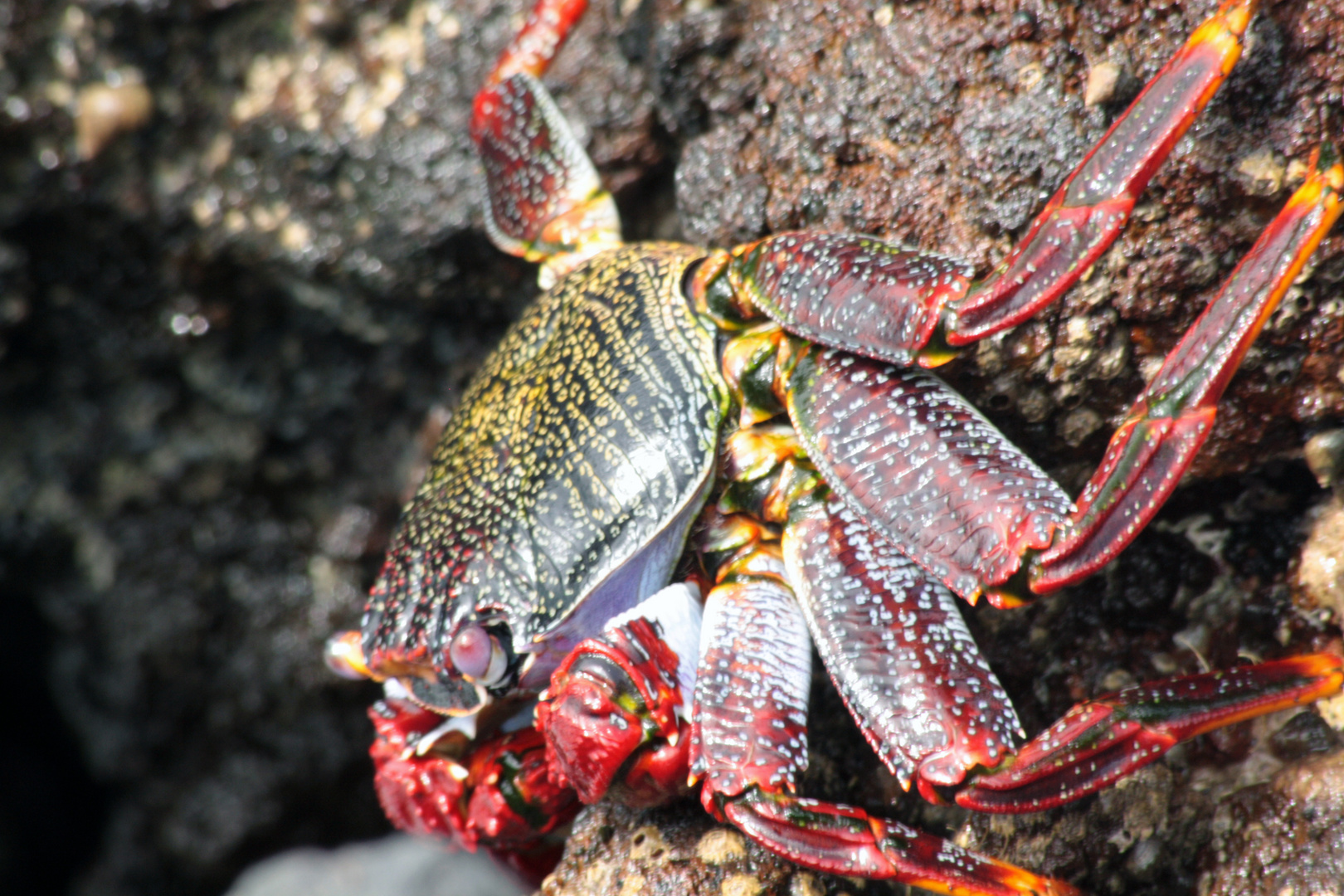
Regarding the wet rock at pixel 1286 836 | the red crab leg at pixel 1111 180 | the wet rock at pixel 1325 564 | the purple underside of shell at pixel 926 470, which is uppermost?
the red crab leg at pixel 1111 180

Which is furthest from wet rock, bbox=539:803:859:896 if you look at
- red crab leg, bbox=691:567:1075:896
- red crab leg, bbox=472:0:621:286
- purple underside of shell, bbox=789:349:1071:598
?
red crab leg, bbox=472:0:621:286

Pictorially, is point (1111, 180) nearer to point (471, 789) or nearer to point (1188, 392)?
point (1188, 392)

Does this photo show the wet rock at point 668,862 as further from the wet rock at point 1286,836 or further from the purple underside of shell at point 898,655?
the wet rock at point 1286,836

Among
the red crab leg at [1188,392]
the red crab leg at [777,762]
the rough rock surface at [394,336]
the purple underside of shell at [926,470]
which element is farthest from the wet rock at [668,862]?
the red crab leg at [1188,392]

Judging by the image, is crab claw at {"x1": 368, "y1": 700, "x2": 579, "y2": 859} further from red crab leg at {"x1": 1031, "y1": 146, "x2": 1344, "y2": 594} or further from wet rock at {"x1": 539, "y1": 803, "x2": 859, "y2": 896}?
red crab leg at {"x1": 1031, "y1": 146, "x2": 1344, "y2": 594}

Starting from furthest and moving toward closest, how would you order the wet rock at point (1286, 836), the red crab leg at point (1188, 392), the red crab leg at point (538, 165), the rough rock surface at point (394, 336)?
the red crab leg at point (538, 165) → the rough rock surface at point (394, 336) → the wet rock at point (1286, 836) → the red crab leg at point (1188, 392)

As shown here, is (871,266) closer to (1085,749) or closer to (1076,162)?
(1076,162)
